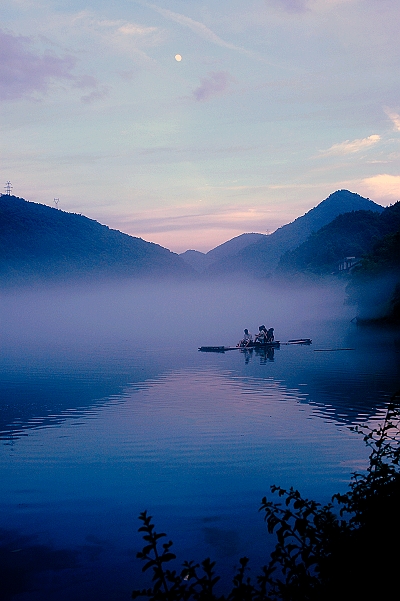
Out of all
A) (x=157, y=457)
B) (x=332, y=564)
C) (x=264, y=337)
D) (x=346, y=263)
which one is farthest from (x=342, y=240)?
(x=332, y=564)

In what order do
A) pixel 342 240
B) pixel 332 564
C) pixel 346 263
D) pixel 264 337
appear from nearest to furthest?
pixel 332 564, pixel 264 337, pixel 346 263, pixel 342 240

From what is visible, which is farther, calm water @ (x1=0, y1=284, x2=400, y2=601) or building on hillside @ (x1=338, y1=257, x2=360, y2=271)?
building on hillside @ (x1=338, y1=257, x2=360, y2=271)

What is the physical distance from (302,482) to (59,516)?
5723 millimetres

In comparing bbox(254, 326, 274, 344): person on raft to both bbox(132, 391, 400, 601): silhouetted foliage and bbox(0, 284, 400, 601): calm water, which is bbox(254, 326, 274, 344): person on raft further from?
bbox(132, 391, 400, 601): silhouetted foliage

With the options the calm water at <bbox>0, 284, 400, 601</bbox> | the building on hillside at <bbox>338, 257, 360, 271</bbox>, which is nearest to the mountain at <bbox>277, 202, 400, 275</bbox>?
the building on hillside at <bbox>338, 257, 360, 271</bbox>

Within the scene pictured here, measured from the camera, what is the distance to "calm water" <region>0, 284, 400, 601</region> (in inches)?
415

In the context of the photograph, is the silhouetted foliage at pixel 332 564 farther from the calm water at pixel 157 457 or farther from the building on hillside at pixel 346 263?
the building on hillside at pixel 346 263

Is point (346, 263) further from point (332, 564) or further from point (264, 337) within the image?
point (332, 564)

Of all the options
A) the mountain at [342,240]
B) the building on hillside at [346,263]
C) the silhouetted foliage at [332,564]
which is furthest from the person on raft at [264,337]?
the mountain at [342,240]

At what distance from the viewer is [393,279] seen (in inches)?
3169

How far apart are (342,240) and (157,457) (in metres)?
167

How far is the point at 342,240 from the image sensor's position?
176250 mm

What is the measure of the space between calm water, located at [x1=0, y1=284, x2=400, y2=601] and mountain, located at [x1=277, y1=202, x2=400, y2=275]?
134 meters

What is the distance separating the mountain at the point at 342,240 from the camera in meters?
166
